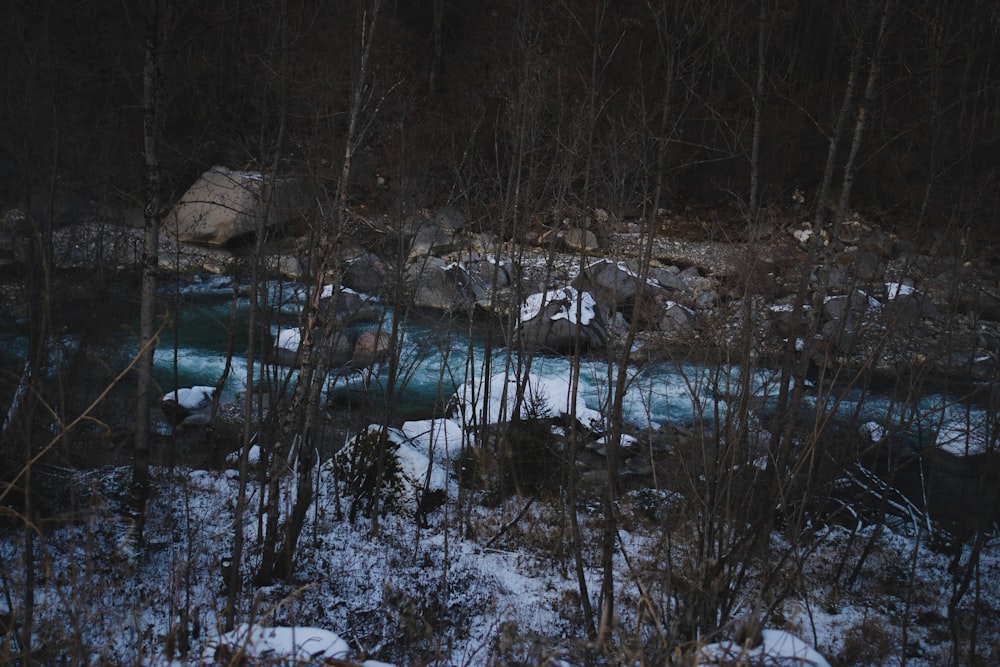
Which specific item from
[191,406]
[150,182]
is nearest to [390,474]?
[191,406]

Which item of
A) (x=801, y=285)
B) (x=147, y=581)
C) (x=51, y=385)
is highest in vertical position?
(x=801, y=285)

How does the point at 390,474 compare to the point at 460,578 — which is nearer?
the point at 460,578

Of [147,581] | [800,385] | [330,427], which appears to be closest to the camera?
[147,581]

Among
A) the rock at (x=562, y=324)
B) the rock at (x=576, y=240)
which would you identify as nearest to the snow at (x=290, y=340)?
the rock at (x=562, y=324)

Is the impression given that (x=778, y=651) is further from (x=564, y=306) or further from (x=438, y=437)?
(x=564, y=306)

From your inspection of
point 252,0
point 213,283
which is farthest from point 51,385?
point 213,283

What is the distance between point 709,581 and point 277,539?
16.1ft

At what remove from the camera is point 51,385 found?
1109 cm

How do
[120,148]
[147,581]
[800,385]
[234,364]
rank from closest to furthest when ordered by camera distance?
[147,581]
[800,385]
[234,364]
[120,148]

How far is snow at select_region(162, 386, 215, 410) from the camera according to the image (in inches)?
489

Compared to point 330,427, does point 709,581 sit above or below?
above

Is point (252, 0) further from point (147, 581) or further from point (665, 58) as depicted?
point (147, 581)

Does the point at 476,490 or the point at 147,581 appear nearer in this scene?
the point at 147,581

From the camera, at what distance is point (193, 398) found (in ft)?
41.3
